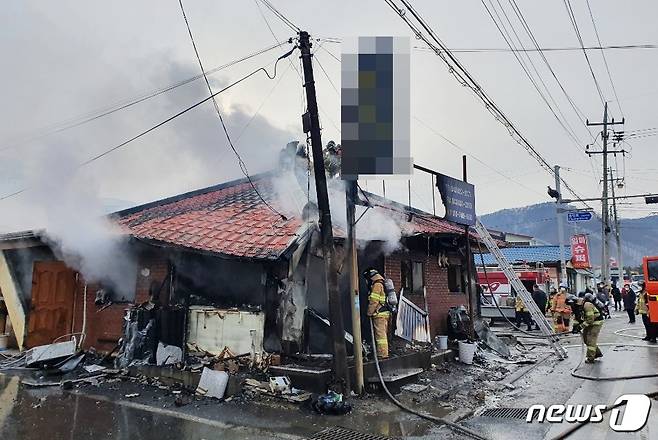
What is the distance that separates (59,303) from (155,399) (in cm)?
526

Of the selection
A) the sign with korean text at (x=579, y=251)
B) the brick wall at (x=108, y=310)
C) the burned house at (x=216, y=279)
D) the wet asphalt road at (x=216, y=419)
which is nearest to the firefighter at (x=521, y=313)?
the burned house at (x=216, y=279)

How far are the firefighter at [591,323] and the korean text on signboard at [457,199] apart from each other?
321cm

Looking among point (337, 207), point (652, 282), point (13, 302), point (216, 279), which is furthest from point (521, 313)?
point (13, 302)

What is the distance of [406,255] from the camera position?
11633 millimetres

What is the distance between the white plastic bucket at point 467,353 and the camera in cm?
1073

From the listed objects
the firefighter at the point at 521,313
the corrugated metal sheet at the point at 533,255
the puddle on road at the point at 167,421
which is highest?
the corrugated metal sheet at the point at 533,255

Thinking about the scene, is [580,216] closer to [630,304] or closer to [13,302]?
[630,304]

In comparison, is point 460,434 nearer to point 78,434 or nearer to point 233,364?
point 233,364

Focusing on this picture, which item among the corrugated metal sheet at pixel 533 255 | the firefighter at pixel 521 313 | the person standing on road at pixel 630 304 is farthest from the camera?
the corrugated metal sheet at pixel 533 255

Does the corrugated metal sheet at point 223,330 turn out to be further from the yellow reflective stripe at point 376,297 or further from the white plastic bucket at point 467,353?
the white plastic bucket at point 467,353

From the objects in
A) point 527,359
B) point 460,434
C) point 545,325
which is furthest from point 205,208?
point 545,325

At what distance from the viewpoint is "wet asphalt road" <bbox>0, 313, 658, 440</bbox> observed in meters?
5.83

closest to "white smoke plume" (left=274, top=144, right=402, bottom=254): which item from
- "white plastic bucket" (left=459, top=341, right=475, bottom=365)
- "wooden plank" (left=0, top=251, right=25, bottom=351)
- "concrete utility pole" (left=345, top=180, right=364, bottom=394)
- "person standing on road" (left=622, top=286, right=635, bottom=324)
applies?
"concrete utility pole" (left=345, top=180, right=364, bottom=394)

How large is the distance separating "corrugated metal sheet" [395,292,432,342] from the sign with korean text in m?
21.2
